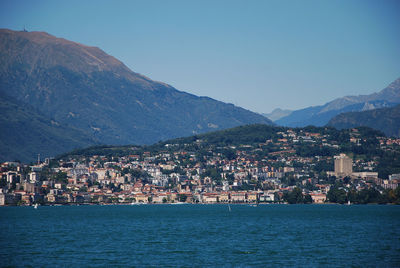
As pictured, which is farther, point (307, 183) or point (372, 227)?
point (307, 183)

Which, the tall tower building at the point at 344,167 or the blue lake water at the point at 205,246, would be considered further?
the tall tower building at the point at 344,167

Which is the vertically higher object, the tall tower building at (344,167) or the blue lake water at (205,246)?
the tall tower building at (344,167)

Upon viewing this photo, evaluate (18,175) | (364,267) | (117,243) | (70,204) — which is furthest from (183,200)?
(364,267)

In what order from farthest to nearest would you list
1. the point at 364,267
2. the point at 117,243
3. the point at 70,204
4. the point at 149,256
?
the point at 70,204, the point at 117,243, the point at 149,256, the point at 364,267

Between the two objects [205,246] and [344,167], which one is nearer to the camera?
[205,246]

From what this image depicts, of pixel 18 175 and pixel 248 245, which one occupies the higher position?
pixel 18 175

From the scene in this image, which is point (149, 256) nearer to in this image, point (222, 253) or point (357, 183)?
point (222, 253)

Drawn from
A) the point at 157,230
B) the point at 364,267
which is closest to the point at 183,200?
the point at 157,230

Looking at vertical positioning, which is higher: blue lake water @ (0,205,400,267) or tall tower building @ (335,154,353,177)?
tall tower building @ (335,154,353,177)

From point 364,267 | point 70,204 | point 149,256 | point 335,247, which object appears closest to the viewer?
point 364,267

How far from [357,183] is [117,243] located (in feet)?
427

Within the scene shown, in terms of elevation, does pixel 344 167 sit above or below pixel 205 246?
above

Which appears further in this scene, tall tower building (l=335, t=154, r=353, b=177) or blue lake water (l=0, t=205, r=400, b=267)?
tall tower building (l=335, t=154, r=353, b=177)

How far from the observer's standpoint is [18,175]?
7643 inches
